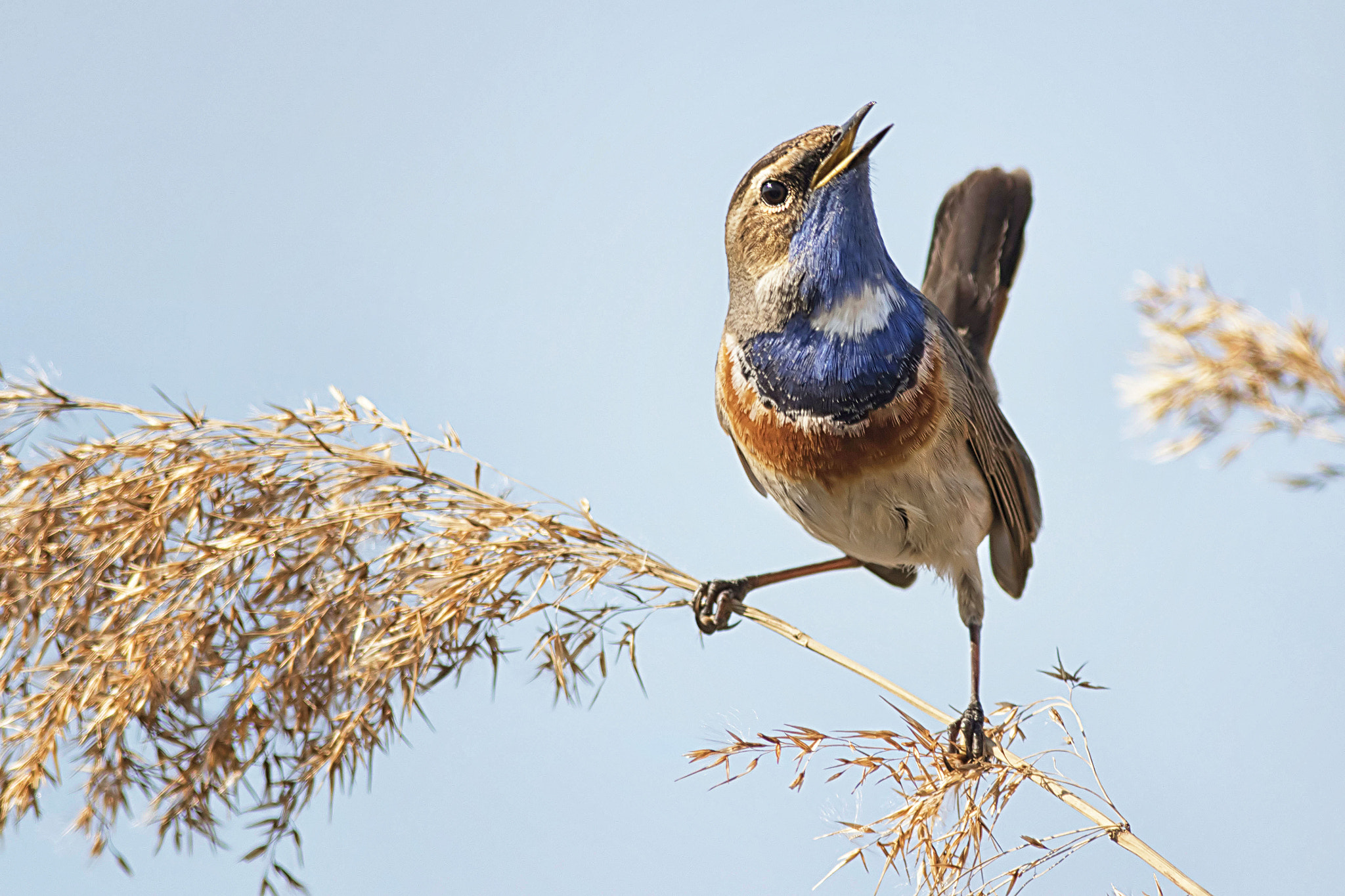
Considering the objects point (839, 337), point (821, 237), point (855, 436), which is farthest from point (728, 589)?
point (821, 237)

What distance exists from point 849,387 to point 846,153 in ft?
1.69

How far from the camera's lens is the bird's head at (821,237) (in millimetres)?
2439

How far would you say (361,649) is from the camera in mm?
1998

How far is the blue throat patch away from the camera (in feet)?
8.00

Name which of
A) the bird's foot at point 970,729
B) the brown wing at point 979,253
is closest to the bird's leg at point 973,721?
the bird's foot at point 970,729

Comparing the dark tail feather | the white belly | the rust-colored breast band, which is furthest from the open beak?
the dark tail feather

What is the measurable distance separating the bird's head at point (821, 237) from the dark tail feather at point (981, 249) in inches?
39.3

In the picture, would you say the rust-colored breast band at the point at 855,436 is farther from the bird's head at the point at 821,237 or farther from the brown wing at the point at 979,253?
the brown wing at the point at 979,253

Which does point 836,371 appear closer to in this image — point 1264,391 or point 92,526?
point 1264,391

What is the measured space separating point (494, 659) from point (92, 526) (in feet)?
2.58

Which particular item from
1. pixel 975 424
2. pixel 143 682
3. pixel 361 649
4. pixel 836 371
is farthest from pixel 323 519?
pixel 975 424

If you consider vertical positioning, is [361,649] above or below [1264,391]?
below

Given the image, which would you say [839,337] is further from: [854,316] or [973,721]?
[973,721]

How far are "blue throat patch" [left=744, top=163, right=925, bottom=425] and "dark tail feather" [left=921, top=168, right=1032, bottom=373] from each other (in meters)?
1.09
